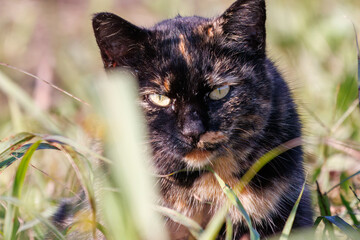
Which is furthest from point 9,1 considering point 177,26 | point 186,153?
point 186,153

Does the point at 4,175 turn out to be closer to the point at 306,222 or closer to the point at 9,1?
the point at 306,222

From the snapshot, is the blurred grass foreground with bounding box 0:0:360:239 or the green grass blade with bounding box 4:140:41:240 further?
the green grass blade with bounding box 4:140:41:240

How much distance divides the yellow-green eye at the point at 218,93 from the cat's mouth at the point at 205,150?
0.17 metres

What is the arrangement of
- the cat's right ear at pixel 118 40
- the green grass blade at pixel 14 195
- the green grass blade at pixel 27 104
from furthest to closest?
the cat's right ear at pixel 118 40 → the green grass blade at pixel 27 104 → the green grass blade at pixel 14 195

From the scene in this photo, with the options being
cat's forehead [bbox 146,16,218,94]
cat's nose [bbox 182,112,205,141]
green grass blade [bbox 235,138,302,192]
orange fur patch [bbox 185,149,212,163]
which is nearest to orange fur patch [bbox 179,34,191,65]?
cat's forehead [bbox 146,16,218,94]

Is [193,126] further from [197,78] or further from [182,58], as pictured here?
[182,58]

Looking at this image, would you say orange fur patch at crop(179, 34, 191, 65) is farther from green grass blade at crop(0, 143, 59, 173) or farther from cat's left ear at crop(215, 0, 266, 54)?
green grass blade at crop(0, 143, 59, 173)

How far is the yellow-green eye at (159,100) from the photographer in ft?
6.93

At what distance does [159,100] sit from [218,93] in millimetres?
243

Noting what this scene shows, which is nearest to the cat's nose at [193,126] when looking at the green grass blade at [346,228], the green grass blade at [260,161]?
the green grass blade at [260,161]

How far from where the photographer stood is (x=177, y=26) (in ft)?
7.63

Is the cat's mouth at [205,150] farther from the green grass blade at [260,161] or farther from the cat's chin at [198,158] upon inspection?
the green grass blade at [260,161]

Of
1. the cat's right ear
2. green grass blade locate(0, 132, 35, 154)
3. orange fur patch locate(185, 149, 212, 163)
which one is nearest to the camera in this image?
green grass blade locate(0, 132, 35, 154)

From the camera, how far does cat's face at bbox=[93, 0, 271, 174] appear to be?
6.66 feet
